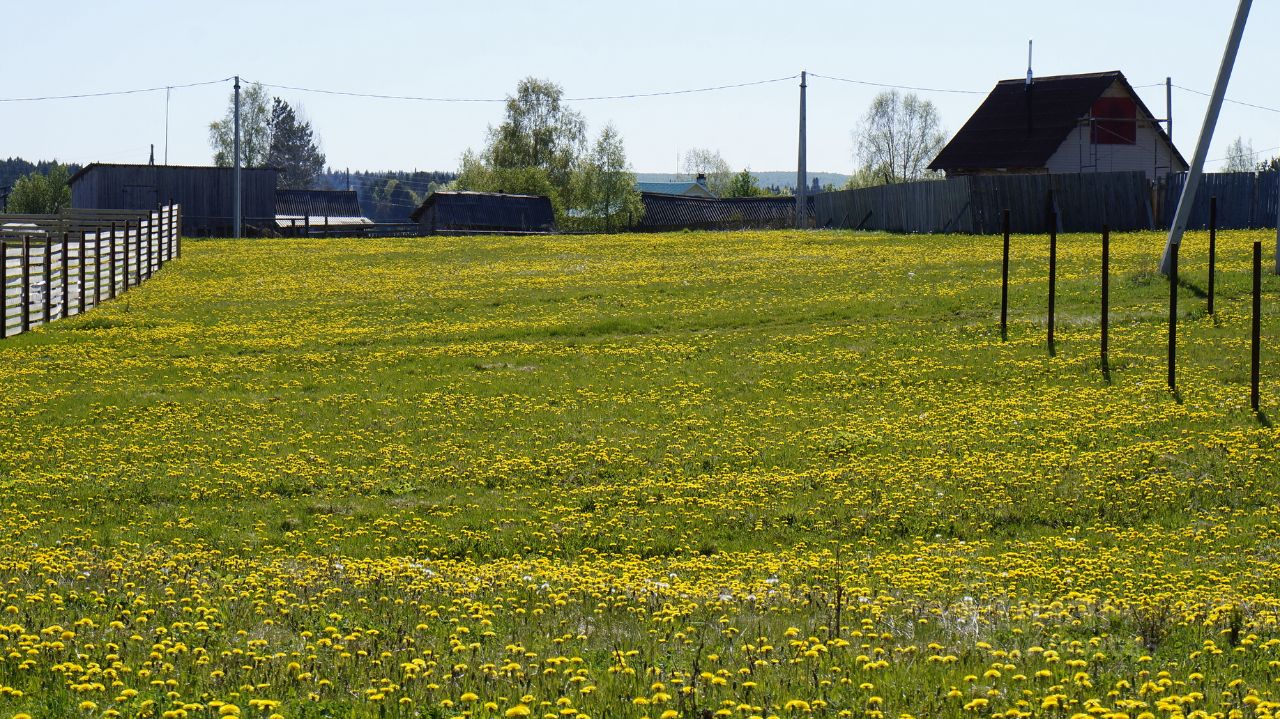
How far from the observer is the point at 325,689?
22.0ft

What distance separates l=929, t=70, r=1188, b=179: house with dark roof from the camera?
59.0 metres

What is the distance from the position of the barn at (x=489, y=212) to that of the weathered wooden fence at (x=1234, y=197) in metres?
43.3

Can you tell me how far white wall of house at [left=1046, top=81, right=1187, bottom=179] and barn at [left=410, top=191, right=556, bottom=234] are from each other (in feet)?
108

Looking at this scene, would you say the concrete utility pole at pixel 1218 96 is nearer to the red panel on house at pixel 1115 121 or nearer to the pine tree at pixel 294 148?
the red panel on house at pixel 1115 121

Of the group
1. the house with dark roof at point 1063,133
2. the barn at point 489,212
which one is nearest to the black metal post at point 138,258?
the house with dark roof at point 1063,133

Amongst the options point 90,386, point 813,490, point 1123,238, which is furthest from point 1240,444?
point 1123,238

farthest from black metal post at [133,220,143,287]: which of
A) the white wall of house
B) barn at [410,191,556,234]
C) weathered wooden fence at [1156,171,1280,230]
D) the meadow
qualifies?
barn at [410,191,556,234]

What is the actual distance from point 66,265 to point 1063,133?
42654 millimetres

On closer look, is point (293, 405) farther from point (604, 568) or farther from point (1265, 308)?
point (1265, 308)

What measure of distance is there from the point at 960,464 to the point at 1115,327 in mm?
10128

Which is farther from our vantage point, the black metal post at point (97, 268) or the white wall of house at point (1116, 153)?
the white wall of house at point (1116, 153)

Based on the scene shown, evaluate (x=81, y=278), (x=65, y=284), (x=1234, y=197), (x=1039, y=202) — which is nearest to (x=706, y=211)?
(x=1039, y=202)

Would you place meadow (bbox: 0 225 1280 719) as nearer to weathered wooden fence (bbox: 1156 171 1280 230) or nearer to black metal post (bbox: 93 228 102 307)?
black metal post (bbox: 93 228 102 307)

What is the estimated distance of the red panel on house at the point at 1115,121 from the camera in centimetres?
5962
